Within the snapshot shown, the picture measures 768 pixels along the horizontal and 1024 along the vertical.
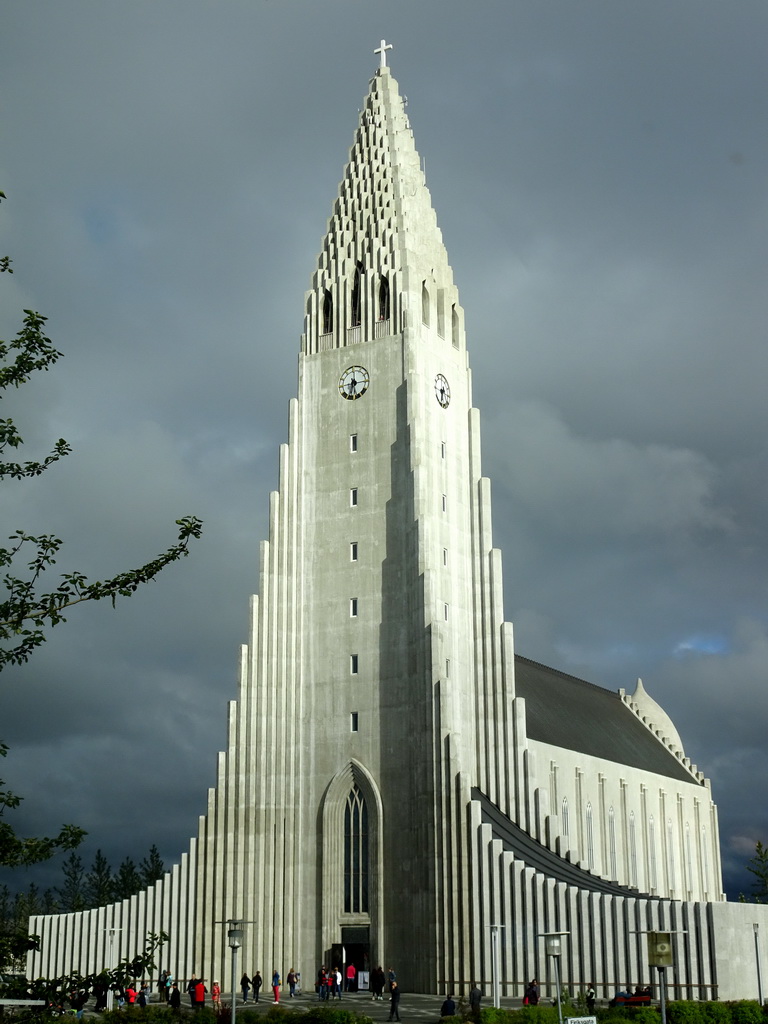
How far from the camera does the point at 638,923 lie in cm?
5066

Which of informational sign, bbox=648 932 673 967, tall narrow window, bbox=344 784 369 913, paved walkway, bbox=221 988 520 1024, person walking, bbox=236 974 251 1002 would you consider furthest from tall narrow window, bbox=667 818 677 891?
informational sign, bbox=648 932 673 967

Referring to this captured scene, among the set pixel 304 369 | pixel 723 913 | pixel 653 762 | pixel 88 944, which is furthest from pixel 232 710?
pixel 653 762

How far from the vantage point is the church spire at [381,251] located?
6719 cm

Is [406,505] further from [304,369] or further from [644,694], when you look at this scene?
[644,694]

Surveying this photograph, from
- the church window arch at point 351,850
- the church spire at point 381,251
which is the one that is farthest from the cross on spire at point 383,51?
the church window arch at point 351,850

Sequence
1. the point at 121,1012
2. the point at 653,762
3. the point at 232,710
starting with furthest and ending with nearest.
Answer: the point at 653,762
the point at 232,710
the point at 121,1012

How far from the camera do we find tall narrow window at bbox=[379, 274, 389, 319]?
67.1 meters

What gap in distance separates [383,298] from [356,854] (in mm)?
27607

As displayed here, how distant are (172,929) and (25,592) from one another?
4699cm

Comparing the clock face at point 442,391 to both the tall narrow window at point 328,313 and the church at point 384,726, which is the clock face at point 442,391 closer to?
the church at point 384,726

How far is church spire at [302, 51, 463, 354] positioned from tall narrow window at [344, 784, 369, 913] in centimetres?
2320

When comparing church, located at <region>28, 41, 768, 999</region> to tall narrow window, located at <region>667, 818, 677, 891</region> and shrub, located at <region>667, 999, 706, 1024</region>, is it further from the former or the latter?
tall narrow window, located at <region>667, 818, 677, 891</region>

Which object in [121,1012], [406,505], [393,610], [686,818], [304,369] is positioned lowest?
[121,1012]

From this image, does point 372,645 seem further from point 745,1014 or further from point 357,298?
point 745,1014
